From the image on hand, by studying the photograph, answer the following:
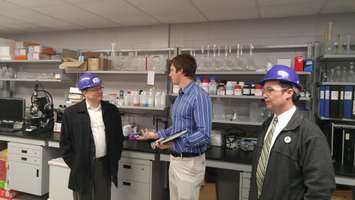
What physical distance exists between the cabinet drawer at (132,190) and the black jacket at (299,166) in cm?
164

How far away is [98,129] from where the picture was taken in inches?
87.4

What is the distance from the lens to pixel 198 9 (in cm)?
280

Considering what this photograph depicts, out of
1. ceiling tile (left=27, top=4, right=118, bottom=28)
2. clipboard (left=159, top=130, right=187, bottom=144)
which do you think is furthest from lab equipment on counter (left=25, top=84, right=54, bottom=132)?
clipboard (left=159, top=130, right=187, bottom=144)

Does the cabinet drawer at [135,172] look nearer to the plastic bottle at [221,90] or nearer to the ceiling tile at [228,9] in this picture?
the plastic bottle at [221,90]

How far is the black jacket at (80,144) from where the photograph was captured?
7.07ft

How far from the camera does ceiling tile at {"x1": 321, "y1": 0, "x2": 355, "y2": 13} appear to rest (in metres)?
2.48

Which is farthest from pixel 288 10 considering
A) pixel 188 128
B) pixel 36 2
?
pixel 36 2

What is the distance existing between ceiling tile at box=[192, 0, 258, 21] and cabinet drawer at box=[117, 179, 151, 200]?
76.8 inches

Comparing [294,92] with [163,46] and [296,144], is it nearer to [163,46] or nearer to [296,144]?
[296,144]

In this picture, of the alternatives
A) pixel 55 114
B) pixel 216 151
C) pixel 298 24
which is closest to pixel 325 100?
pixel 298 24

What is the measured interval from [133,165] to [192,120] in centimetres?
126

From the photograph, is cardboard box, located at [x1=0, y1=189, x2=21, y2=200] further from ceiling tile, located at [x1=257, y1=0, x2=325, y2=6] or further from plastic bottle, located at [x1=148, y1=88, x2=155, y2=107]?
ceiling tile, located at [x1=257, y1=0, x2=325, y2=6]

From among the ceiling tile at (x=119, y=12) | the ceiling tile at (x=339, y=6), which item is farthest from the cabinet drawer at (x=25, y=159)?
the ceiling tile at (x=339, y=6)

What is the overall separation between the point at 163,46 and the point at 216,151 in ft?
5.22
